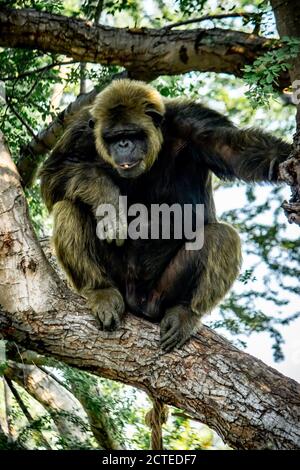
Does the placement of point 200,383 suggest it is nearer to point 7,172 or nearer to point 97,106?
point 7,172

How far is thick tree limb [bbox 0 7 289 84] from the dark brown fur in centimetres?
136

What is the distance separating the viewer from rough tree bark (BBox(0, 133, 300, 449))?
15.2 ft

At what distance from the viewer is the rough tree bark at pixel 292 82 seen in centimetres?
455

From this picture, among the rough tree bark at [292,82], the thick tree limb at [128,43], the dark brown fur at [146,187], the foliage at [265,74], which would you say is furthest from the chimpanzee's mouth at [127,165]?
the thick tree limb at [128,43]

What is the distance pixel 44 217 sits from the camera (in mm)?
10320

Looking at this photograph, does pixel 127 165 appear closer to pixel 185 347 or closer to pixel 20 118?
pixel 185 347

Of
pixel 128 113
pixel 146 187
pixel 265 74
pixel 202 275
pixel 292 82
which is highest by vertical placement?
pixel 292 82

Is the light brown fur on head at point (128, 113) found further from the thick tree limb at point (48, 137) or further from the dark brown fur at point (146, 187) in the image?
the thick tree limb at point (48, 137)

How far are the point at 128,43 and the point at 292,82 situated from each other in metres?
2.49

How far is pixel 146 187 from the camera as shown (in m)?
6.21

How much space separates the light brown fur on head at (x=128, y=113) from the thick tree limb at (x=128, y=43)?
60.1 inches

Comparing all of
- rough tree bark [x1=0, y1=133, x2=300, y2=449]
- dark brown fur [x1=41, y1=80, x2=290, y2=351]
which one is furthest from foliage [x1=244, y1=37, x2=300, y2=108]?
rough tree bark [x1=0, y1=133, x2=300, y2=449]

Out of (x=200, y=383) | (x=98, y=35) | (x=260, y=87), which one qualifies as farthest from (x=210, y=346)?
(x=98, y=35)

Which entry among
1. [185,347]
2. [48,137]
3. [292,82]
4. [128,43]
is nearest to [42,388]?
[48,137]
